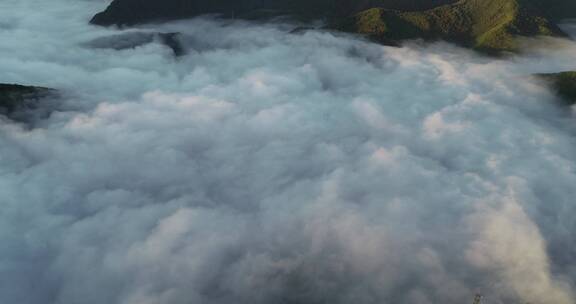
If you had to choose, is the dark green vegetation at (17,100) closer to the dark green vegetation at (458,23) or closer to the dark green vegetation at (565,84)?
the dark green vegetation at (458,23)

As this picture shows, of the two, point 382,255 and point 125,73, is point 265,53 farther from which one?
point 382,255

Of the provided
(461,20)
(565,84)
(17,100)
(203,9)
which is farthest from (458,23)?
(17,100)

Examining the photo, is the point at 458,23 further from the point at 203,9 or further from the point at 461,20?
the point at 203,9

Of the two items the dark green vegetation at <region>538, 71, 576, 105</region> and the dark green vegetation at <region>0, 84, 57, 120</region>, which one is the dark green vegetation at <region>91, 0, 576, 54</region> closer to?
the dark green vegetation at <region>538, 71, 576, 105</region>

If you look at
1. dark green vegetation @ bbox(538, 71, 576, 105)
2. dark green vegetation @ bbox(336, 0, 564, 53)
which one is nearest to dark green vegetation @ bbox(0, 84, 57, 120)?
dark green vegetation @ bbox(336, 0, 564, 53)

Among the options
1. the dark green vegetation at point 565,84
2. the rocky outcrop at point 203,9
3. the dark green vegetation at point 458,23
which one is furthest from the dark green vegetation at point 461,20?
the dark green vegetation at point 565,84

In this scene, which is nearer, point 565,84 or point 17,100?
point 17,100

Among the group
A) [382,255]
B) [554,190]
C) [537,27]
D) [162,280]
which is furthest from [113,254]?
[537,27]
